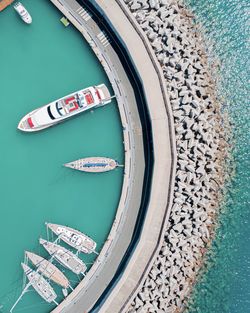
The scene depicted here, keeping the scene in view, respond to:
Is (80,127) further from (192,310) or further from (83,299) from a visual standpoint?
(192,310)

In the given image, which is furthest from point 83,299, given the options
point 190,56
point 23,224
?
point 190,56

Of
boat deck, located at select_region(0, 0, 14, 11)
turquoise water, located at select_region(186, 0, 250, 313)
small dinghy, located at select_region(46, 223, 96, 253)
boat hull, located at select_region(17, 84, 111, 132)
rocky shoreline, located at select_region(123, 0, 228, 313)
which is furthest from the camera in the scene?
turquoise water, located at select_region(186, 0, 250, 313)

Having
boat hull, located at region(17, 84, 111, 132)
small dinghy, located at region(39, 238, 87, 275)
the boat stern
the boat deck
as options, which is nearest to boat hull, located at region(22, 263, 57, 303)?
small dinghy, located at region(39, 238, 87, 275)

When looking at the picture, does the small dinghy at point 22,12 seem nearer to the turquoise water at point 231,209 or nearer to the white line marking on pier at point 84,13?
the white line marking on pier at point 84,13

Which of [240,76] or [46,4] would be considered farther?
[240,76]

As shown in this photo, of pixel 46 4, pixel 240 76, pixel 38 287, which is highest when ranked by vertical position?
pixel 46 4

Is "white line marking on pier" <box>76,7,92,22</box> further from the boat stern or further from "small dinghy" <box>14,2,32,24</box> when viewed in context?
the boat stern
